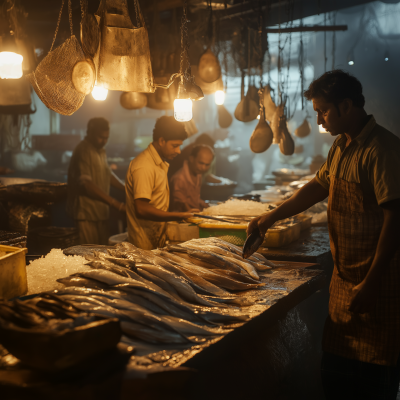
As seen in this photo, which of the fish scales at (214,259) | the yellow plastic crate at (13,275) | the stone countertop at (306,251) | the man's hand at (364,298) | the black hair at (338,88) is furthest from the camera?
the stone countertop at (306,251)

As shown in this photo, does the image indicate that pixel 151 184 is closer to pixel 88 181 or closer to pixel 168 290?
pixel 88 181

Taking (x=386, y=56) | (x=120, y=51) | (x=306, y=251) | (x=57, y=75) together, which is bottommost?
(x=306, y=251)

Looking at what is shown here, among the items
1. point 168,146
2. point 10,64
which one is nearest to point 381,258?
point 168,146

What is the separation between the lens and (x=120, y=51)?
10.00 ft

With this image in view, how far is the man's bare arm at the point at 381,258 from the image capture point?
7.30 ft

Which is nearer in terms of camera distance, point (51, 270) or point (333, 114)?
point (51, 270)

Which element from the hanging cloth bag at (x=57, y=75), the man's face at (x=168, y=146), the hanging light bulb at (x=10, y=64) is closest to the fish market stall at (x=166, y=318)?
the hanging cloth bag at (x=57, y=75)

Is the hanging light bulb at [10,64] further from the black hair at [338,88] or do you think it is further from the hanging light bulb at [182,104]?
the black hair at [338,88]

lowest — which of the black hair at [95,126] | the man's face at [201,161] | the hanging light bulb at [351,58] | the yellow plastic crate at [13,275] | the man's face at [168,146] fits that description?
the yellow plastic crate at [13,275]

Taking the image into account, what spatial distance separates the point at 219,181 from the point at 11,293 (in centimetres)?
742

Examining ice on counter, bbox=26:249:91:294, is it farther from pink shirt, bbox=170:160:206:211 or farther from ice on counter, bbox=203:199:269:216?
pink shirt, bbox=170:160:206:211

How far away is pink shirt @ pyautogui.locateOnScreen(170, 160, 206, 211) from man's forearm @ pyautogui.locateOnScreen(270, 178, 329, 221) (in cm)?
250

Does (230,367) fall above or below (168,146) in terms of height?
below

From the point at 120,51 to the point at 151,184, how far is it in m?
1.42
